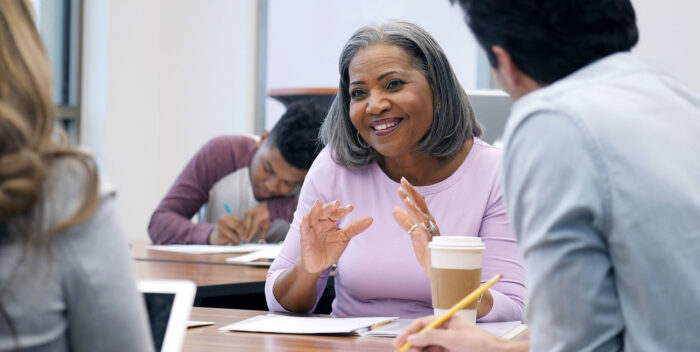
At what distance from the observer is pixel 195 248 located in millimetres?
2955

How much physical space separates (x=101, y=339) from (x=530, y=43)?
579 millimetres

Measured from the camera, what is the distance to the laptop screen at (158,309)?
1041mm

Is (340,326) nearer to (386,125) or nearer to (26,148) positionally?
(386,125)

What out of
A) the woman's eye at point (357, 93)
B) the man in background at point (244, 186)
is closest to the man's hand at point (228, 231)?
the man in background at point (244, 186)

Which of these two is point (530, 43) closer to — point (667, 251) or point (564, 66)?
point (564, 66)

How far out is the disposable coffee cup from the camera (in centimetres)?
128

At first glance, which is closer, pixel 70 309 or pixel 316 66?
pixel 70 309

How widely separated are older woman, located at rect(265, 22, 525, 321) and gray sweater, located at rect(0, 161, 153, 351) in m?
1.05

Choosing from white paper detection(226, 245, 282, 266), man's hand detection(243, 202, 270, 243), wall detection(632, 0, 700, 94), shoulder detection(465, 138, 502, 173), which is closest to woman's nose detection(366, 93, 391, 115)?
shoulder detection(465, 138, 502, 173)

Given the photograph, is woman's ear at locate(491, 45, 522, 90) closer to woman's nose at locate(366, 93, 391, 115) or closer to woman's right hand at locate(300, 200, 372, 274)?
woman's right hand at locate(300, 200, 372, 274)

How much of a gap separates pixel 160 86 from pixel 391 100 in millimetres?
3421

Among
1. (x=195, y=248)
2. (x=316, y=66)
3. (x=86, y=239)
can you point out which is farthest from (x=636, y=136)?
(x=316, y=66)

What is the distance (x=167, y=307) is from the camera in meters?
1.05

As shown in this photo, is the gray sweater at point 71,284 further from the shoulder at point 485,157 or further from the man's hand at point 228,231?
the man's hand at point 228,231
